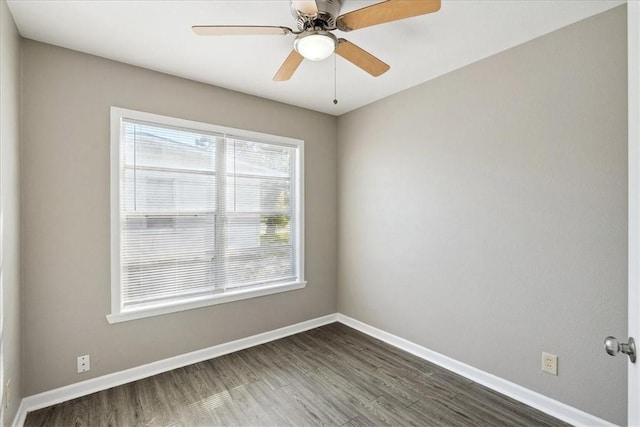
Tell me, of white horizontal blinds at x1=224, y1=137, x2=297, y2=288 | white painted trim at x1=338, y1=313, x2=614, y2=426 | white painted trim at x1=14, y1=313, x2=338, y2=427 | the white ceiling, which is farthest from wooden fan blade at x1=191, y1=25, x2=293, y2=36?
white painted trim at x1=338, y1=313, x2=614, y2=426

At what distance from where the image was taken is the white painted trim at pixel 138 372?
7.07ft

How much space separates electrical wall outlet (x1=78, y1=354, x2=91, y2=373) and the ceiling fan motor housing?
278 centimetres

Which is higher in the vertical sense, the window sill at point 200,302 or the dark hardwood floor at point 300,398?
the window sill at point 200,302

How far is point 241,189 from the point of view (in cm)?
319

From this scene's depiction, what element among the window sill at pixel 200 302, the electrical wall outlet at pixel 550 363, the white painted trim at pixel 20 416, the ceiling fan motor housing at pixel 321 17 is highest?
the ceiling fan motor housing at pixel 321 17

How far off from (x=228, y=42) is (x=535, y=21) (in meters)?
2.06

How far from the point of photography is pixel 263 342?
323cm

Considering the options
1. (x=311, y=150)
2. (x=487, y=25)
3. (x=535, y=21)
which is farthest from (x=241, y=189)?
(x=535, y=21)

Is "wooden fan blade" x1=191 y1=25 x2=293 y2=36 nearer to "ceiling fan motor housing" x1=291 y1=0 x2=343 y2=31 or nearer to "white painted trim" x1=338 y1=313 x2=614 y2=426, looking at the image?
"ceiling fan motor housing" x1=291 y1=0 x2=343 y2=31

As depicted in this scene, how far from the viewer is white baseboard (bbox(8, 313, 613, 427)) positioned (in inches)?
79.9

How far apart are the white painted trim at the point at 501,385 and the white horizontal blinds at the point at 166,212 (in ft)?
6.31

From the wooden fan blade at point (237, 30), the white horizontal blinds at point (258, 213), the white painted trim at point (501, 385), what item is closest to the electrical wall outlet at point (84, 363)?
the white horizontal blinds at point (258, 213)
